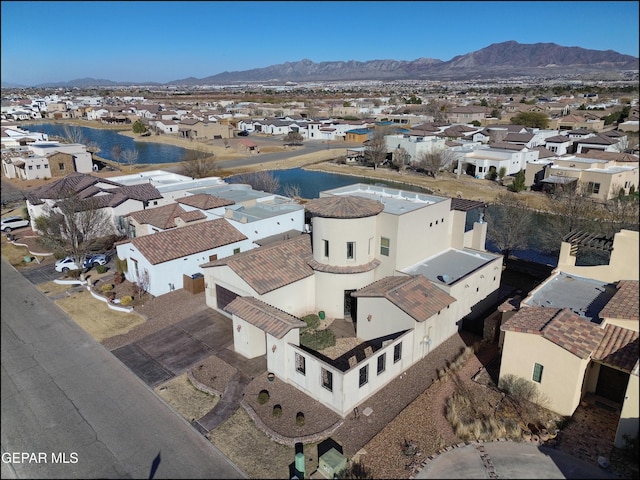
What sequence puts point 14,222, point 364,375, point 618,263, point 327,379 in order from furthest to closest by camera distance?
1. point 14,222
2. point 364,375
3. point 327,379
4. point 618,263

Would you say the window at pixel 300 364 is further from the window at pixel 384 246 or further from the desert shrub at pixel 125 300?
the desert shrub at pixel 125 300

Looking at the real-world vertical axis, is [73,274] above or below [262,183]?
below

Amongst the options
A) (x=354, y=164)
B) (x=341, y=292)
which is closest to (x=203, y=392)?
(x=341, y=292)

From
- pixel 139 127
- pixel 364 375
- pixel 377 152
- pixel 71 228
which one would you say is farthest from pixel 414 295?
pixel 139 127

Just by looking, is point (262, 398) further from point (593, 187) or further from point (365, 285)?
point (593, 187)

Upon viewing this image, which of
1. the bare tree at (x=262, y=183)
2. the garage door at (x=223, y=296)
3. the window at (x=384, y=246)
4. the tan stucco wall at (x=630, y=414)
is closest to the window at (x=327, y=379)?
the garage door at (x=223, y=296)

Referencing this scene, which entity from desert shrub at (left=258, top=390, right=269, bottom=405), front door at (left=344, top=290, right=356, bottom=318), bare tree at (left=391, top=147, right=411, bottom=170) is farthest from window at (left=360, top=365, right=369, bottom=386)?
bare tree at (left=391, top=147, right=411, bottom=170)

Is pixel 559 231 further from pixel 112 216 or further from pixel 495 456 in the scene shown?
pixel 112 216
